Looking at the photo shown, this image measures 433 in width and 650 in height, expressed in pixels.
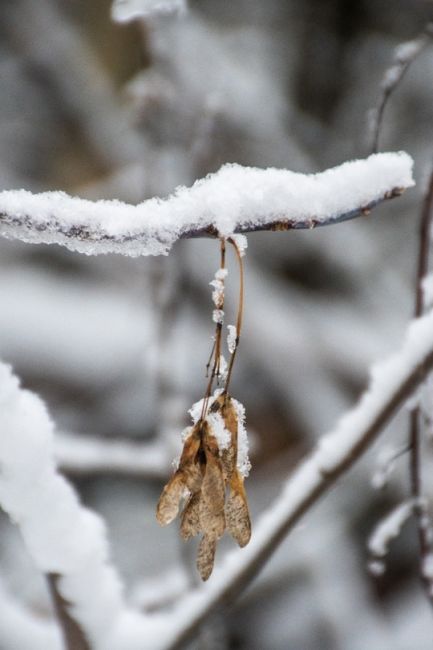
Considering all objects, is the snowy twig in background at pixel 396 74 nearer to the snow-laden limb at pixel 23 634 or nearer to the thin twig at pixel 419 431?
the thin twig at pixel 419 431

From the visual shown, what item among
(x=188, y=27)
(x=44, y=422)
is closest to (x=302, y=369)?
(x=188, y=27)

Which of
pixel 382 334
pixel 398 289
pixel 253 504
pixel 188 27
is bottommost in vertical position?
pixel 253 504

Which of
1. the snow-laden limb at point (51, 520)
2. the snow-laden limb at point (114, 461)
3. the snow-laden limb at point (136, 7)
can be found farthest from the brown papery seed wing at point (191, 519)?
the snow-laden limb at point (114, 461)

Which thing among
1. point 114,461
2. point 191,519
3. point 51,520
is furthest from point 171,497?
point 114,461

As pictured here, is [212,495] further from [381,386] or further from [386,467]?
[386,467]

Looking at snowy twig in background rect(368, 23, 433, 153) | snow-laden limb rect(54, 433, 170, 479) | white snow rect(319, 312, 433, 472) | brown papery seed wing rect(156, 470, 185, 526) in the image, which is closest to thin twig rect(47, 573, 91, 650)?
brown papery seed wing rect(156, 470, 185, 526)

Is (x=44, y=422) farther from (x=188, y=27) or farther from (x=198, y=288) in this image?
(x=188, y=27)
